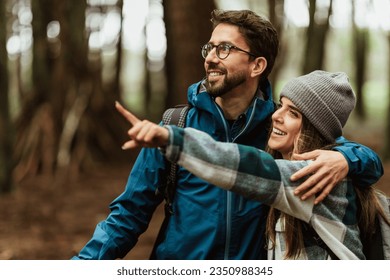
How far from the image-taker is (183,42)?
7.11 metres

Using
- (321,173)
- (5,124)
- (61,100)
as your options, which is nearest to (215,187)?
(321,173)

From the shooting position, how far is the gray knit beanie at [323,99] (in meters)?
2.33

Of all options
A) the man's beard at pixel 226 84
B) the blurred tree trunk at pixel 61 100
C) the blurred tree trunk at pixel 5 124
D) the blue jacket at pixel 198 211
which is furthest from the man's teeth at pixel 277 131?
the blurred tree trunk at pixel 61 100

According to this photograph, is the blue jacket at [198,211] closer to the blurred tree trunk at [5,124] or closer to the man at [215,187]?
the man at [215,187]

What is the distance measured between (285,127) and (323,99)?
193 mm

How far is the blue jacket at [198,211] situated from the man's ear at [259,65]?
0.24 meters

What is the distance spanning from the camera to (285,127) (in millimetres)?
2354

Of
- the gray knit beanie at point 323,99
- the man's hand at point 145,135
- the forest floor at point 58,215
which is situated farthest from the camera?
the forest floor at point 58,215

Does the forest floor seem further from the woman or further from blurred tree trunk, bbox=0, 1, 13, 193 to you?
the woman

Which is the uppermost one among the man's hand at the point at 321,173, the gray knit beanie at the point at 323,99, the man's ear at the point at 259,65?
the man's ear at the point at 259,65

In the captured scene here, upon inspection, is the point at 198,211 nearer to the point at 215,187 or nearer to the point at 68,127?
the point at 215,187

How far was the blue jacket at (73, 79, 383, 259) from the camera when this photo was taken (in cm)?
236
